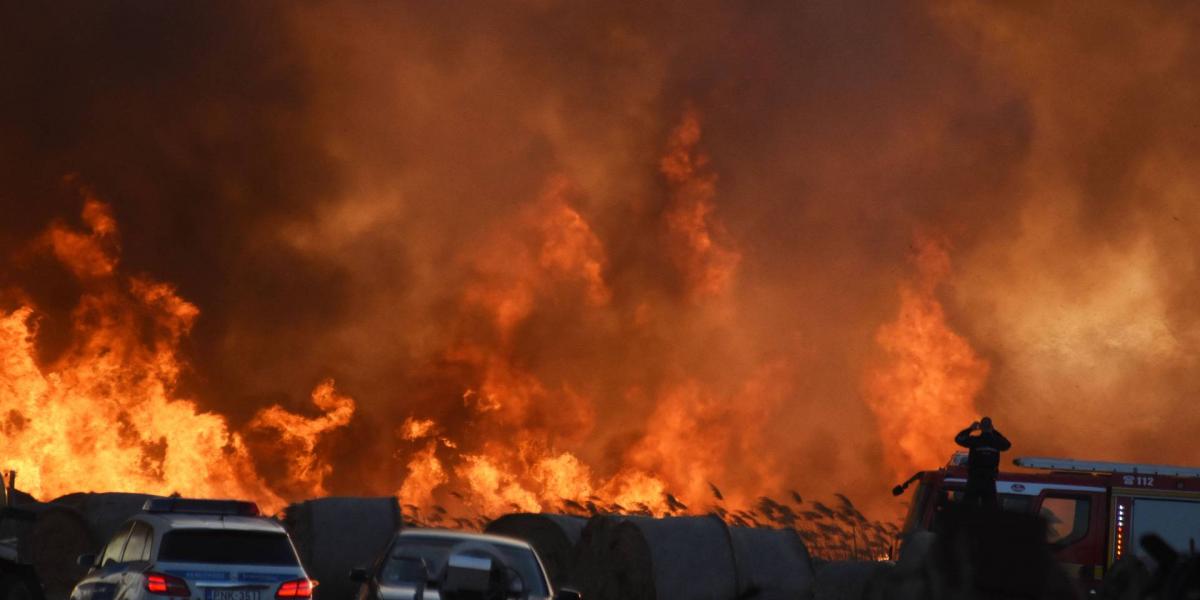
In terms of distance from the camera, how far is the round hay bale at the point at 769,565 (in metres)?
23.3

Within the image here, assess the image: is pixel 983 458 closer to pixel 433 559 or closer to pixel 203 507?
pixel 433 559

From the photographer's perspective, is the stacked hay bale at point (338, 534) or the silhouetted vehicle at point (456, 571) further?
the stacked hay bale at point (338, 534)

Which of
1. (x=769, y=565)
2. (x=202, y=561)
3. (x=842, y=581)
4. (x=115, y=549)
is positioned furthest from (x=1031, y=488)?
(x=115, y=549)

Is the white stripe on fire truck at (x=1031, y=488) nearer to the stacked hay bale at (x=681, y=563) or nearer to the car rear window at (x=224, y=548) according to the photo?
the stacked hay bale at (x=681, y=563)

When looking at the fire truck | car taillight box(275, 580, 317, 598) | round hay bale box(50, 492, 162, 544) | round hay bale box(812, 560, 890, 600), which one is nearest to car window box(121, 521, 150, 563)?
car taillight box(275, 580, 317, 598)

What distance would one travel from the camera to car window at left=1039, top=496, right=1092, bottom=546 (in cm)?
2397

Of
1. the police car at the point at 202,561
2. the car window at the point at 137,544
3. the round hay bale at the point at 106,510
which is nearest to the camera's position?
the police car at the point at 202,561

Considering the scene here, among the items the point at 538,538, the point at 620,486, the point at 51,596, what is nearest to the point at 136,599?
the point at 538,538

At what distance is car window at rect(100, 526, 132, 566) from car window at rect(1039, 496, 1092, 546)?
525 inches

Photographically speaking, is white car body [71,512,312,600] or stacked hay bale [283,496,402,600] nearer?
white car body [71,512,312,600]

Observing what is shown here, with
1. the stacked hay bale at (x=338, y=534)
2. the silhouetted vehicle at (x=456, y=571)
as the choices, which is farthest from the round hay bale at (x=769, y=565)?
the silhouetted vehicle at (x=456, y=571)

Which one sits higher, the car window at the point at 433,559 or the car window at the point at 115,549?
the car window at the point at 433,559

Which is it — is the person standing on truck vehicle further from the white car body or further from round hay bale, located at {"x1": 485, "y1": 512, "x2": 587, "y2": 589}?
the white car body

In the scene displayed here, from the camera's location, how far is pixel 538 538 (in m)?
25.1
